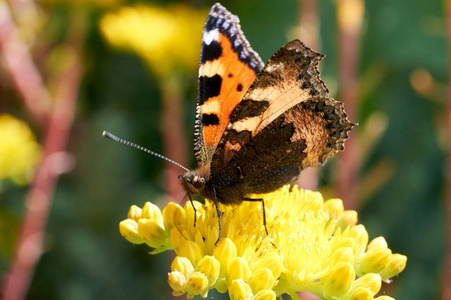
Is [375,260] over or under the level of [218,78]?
under

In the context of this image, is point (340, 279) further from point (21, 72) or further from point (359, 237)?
point (21, 72)

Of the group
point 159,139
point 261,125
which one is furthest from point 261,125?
point 159,139

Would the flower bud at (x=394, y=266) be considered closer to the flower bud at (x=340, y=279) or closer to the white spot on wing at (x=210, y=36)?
the flower bud at (x=340, y=279)

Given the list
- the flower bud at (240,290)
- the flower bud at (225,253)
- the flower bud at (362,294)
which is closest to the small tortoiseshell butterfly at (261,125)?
the flower bud at (225,253)

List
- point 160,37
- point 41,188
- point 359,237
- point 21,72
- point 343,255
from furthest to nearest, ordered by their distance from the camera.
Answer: point 21,72 < point 160,37 < point 41,188 < point 359,237 < point 343,255

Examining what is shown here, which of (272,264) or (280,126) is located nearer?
(272,264)

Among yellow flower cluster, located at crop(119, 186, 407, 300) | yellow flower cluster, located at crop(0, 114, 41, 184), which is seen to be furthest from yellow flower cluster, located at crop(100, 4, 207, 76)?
yellow flower cluster, located at crop(119, 186, 407, 300)
